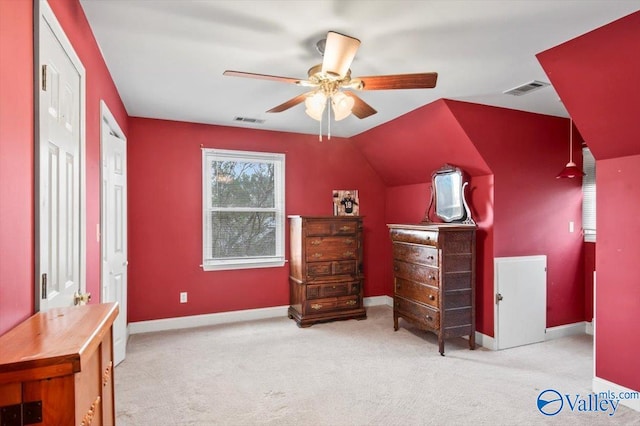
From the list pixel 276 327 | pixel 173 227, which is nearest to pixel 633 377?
pixel 276 327

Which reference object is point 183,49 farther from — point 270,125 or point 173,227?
point 173,227

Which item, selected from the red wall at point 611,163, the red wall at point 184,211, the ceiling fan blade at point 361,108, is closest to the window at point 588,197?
the red wall at point 611,163

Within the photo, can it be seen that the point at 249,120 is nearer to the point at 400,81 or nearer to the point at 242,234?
the point at 242,234

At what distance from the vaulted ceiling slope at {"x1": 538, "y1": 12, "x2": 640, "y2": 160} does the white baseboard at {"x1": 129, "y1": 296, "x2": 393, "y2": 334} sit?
3.80 metres

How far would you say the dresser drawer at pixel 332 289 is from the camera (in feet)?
14.3

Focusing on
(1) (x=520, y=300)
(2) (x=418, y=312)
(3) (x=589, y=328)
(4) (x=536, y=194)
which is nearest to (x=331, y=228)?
(2) (x=418, y=312)

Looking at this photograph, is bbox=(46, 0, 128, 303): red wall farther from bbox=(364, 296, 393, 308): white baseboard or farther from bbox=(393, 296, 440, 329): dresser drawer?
bbox=(364, 296, 393, 308): white baseboard

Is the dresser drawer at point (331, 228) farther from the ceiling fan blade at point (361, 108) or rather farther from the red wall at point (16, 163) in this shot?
the red wall at point (16, 163)

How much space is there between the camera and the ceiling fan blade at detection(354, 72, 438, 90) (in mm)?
2068

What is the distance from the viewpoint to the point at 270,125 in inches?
175

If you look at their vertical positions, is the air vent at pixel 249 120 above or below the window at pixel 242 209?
above

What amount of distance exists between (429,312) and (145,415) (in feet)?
8.57

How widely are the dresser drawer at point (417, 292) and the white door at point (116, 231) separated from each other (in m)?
2.89

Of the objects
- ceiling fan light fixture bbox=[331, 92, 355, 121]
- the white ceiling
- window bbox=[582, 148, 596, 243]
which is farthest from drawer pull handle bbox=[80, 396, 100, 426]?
window bbox=[582, 148, 596, 243]
